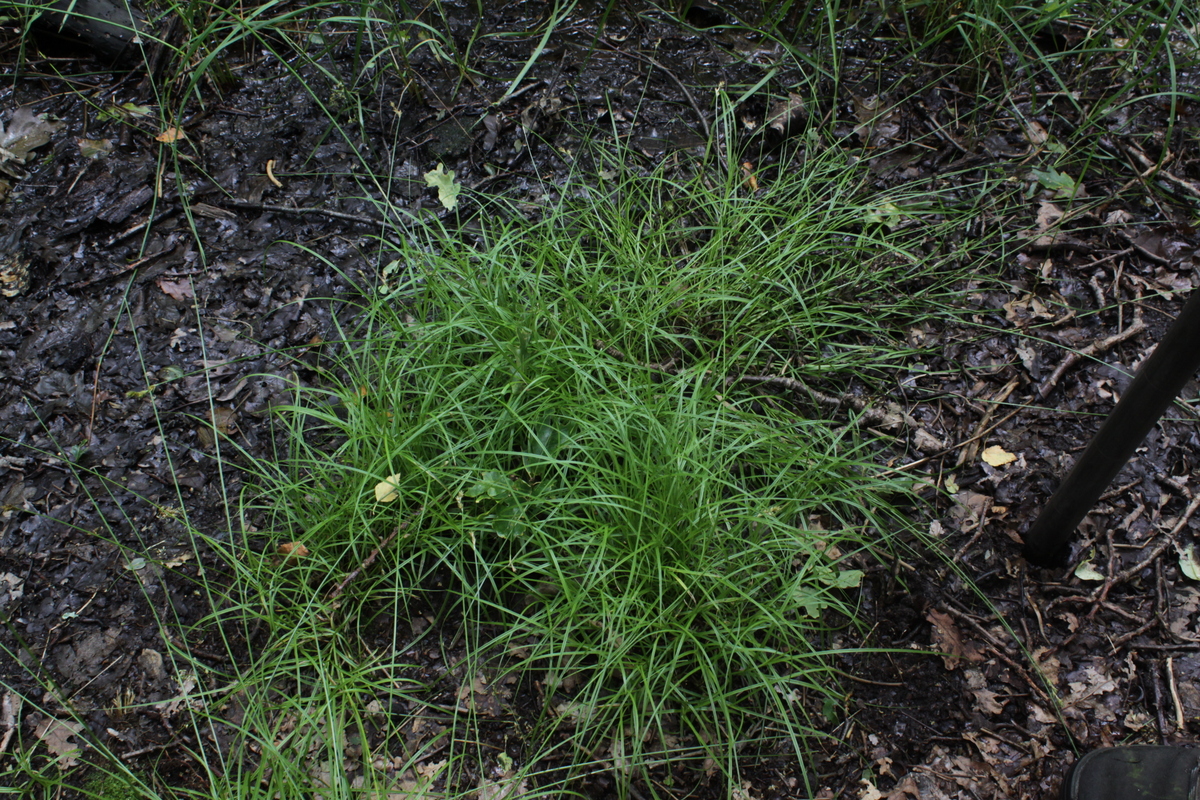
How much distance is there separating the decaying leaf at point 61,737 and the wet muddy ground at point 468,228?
0.05ft

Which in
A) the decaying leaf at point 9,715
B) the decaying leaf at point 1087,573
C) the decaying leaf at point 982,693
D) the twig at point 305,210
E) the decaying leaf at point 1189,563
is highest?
the twig at point 305,210

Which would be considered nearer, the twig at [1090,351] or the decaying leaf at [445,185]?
the twig at [1090,351]

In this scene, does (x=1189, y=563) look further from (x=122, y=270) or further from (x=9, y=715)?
(x=122, y=270)

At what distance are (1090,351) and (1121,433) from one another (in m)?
1.00

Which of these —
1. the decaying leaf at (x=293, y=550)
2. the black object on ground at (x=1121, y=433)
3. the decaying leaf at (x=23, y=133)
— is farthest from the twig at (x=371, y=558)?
the decaying leaf at (x=23, y=133)

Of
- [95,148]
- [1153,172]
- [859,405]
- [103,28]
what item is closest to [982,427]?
[859,405]

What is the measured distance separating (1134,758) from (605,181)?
216 cm

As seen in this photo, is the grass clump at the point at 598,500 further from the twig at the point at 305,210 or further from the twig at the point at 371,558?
the twig at the point at 305,210

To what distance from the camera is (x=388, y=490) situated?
1868mm

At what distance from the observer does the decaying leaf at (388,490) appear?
185 cm

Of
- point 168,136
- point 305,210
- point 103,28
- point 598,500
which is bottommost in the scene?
point 598,500

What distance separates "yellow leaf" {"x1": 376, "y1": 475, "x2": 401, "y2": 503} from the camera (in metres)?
1.85

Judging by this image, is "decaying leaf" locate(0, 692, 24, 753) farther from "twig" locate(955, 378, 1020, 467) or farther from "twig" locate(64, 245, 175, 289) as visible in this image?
"twig" locate(955, 378, 1020, 467)

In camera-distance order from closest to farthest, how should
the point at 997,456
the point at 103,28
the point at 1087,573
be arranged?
1. the point at 1087,573
2. the point at 997,456
3. the point at 103,28
